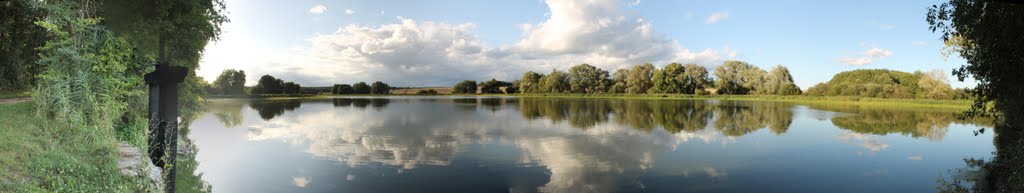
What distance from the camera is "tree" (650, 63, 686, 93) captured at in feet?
282

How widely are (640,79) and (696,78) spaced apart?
34.7ft

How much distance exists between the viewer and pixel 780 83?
267ft

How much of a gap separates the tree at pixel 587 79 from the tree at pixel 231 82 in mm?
67721

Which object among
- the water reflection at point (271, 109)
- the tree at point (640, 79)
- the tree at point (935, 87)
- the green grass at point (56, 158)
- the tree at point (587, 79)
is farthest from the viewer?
the tree at point (587, 79)

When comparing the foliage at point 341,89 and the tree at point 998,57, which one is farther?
the foliage at point 341,89

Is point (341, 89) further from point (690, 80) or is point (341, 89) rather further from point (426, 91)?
point (690, 80)

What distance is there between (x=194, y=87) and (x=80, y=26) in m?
9.88

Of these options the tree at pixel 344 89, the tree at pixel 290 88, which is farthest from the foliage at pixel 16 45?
the tree at pixel 344 89

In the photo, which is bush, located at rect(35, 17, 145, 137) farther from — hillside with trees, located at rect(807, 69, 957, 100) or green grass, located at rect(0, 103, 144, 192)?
hillside with trees, located at rect(807, 69, 957, 100)

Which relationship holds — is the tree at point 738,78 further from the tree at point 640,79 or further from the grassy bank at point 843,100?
the tree at point 640,79

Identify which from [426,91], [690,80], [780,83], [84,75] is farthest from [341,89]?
[84,75]

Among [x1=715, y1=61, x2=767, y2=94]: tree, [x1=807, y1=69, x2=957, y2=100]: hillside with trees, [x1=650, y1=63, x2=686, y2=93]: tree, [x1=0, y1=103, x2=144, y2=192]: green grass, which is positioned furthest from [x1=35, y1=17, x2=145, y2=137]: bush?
[x1=715, y1=61, x2=767, y2=94]: tree

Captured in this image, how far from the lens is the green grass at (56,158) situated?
6.78 m

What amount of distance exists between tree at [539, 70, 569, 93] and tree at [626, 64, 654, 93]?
18733 mm
